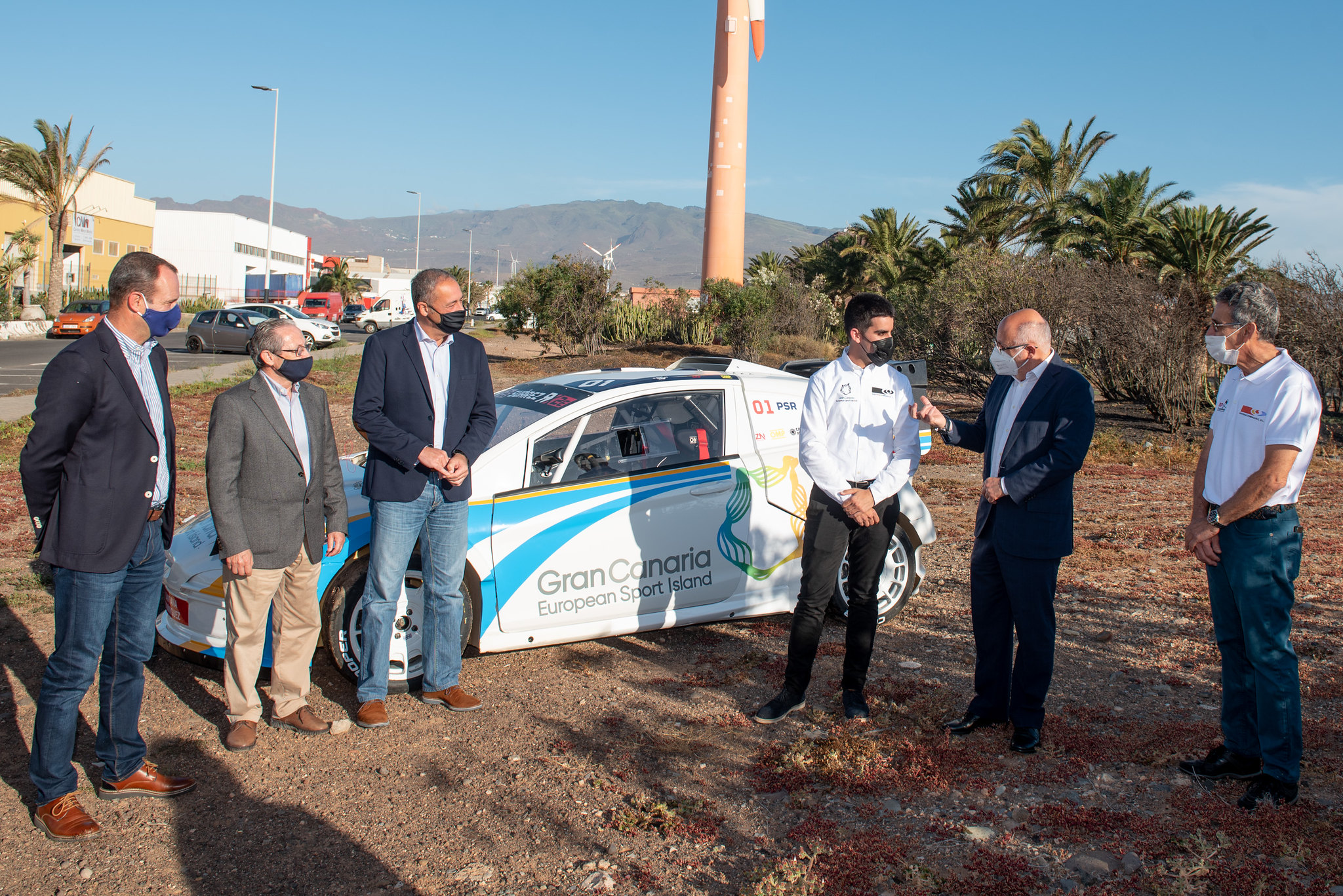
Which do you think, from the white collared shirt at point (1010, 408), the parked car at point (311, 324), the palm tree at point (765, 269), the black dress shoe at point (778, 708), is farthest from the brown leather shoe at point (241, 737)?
the palm tree at point (765, 269)

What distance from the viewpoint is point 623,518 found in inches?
Result: 197

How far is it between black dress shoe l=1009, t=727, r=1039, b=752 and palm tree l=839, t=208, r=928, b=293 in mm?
37046

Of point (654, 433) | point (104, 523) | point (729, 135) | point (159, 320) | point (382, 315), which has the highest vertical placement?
point (729, 135)

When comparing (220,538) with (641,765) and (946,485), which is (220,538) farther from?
(946,485)

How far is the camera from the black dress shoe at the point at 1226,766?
3811mm

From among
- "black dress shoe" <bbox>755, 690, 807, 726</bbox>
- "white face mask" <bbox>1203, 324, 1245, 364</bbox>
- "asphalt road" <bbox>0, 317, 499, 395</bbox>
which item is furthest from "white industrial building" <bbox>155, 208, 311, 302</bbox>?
"white face mask" <bbox>1203, 324, 1245, 364</bbox>

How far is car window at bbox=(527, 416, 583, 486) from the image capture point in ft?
16.4

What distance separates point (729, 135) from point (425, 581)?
45031mm

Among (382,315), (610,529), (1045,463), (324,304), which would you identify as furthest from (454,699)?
(324,304)

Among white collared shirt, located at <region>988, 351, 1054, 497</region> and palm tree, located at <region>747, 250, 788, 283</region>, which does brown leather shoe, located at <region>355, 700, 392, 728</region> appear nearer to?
white collared shirt, located at <region>988, 351, 1054, 497</region>

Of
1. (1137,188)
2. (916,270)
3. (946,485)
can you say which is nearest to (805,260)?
(916,270)

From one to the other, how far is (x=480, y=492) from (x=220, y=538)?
1252 mm

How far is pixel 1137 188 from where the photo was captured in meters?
29.2

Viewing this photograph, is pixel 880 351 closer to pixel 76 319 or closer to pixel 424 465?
pixel 424 465
